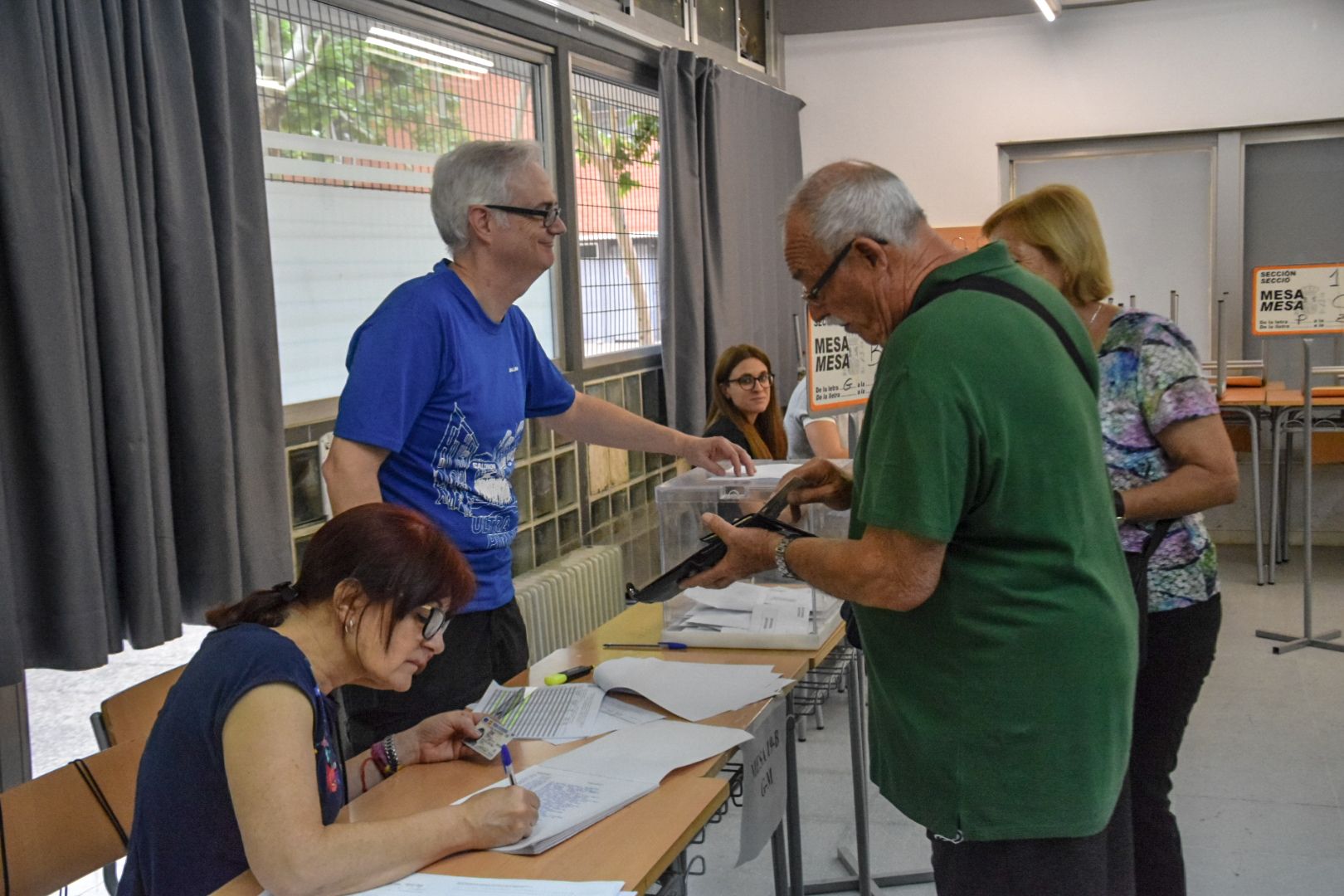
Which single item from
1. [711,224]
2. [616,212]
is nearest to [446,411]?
[616,212]

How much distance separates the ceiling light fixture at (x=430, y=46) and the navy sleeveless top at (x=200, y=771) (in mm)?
2531

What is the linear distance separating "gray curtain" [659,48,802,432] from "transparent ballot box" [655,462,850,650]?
2315 millimetres

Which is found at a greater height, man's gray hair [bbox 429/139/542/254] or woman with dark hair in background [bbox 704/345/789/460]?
man's gray hair [bbox 429/139/542/254]

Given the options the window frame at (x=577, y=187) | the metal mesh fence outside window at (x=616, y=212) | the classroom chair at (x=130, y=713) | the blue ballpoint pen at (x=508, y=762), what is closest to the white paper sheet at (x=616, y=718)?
the blue ballpoint pen at (x=508, y=762)

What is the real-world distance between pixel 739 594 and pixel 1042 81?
5.11m

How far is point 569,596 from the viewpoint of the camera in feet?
13.6

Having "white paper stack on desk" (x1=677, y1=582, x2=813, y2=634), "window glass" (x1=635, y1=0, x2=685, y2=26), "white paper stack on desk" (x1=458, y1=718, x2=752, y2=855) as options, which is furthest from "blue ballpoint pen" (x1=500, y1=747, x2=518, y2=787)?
"window glass" (x1=635, y1=0, x2=685, y2=26)

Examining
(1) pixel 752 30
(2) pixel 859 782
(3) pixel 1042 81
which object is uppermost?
(1) pixel 752 30

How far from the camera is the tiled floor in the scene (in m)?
2.82

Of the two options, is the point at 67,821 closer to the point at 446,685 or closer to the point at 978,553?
the point at 446,685

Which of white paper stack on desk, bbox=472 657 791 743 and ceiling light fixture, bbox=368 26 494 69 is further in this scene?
ceiling light fixture, bbox=368 26 494 69

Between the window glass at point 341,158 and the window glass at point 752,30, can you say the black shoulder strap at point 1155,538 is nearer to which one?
the window glass at point 341,158

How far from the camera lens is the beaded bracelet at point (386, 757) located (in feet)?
6.02

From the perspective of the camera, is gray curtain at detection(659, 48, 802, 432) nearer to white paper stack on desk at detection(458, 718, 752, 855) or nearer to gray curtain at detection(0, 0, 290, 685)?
gray curtain at detection(0, 0, 290, 685)
